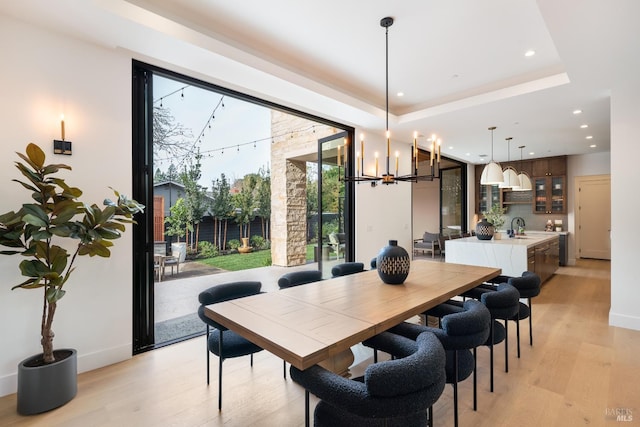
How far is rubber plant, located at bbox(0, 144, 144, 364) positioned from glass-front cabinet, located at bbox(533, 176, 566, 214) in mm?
9456

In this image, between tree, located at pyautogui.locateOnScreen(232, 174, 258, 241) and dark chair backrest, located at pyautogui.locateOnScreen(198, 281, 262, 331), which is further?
tree, located at pyautogui.locateOnScreen(232, 174, 258, 241)

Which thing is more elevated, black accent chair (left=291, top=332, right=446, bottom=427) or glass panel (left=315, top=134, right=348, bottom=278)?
glass panel (left=315, top=134, right=348, bottom=278)

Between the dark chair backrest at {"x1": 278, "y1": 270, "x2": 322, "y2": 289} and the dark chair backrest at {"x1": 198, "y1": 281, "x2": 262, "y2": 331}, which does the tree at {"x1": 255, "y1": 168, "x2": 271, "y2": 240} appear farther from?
the dark chair backrest at {"x1": 198, "y1": 281, "x2": 262, "y2": 331}

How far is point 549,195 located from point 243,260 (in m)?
8.07

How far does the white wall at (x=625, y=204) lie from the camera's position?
346 centimetres

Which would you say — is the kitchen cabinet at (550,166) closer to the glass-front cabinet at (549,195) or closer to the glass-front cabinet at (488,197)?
the glass-front cabinet at (549,195)

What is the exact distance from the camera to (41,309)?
2.41 m

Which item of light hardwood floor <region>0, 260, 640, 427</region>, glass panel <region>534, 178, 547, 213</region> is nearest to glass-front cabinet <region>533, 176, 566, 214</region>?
glass panel <region>534, 178, 547, 213</region>

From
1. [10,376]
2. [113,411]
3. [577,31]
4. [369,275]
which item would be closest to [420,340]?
[369,275]

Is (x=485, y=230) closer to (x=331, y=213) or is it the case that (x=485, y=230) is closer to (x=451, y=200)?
(x=331, y=213)

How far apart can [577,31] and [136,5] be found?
347 cm

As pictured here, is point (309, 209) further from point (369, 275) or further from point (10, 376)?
point (10, 376)

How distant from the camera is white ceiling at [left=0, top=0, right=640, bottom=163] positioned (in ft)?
7.80

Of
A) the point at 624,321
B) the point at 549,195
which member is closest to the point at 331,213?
the point at 624,321
